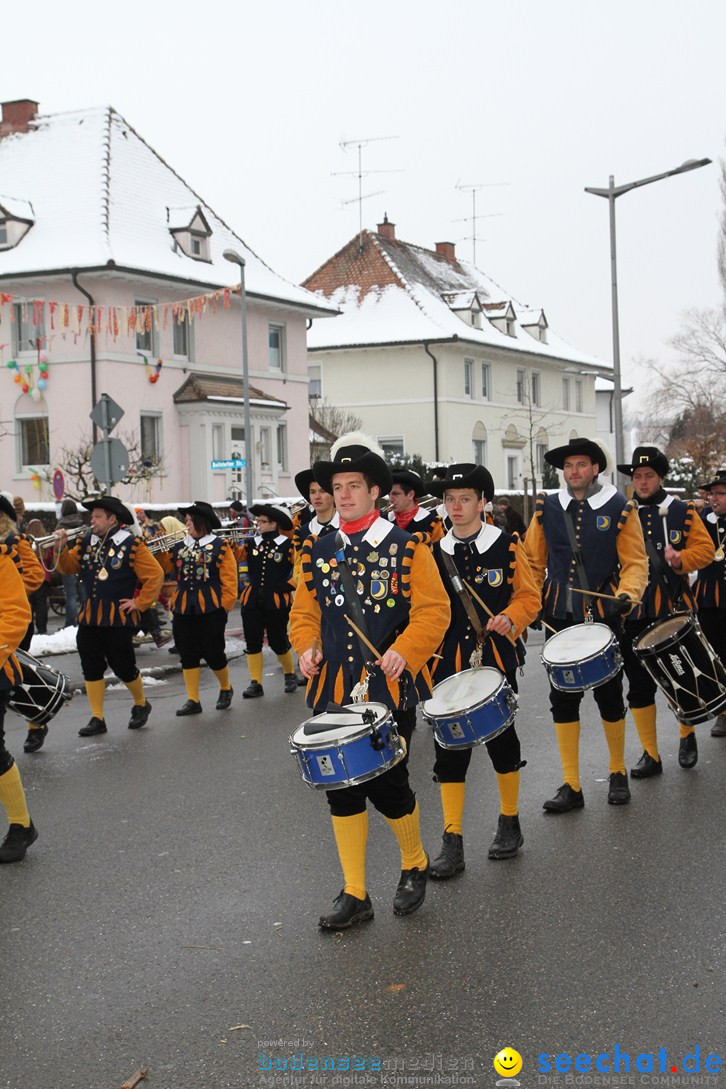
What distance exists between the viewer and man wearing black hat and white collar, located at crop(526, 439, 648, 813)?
7.01 metres

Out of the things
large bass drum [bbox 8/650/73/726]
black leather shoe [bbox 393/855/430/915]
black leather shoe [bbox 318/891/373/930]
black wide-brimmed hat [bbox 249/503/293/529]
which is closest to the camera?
black leather shoe [bbox 318/891/373/930]

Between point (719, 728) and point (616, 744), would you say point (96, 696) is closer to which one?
point (616, 744)

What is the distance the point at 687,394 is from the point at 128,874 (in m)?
47.9

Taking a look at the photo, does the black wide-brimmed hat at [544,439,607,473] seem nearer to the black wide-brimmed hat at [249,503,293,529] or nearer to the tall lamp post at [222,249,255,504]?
the black wide-brimmed hat at [249,503,293,529]

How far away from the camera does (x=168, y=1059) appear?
3951 mm

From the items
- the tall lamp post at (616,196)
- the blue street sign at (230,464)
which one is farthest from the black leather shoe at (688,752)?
the blue street sign at (230,464)

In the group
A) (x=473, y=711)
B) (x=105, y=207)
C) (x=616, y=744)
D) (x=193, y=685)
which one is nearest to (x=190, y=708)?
(x=193, y=685)

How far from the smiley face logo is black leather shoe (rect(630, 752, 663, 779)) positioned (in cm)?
415

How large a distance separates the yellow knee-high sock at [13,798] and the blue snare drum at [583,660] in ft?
9.08

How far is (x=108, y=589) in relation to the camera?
9945 mm

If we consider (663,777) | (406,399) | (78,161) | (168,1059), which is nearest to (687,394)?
(406,399)

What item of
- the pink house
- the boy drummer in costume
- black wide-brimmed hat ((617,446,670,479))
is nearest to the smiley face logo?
the boy drummer in costume

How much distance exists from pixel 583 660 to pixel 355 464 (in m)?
2.01

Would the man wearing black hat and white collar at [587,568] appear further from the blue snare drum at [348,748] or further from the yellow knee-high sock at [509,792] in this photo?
the blue snare drum at [348,748]
